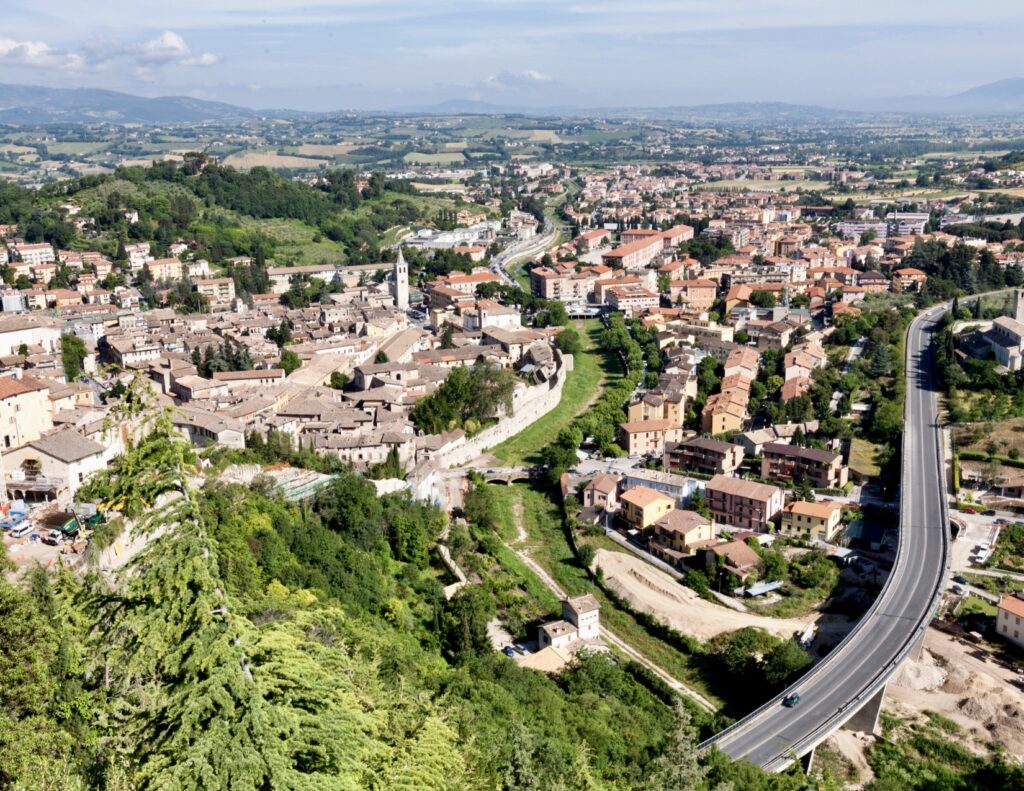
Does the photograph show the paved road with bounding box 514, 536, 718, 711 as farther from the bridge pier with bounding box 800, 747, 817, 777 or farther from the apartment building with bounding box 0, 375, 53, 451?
the apartment building with bounding box 0, 375, 53, 451

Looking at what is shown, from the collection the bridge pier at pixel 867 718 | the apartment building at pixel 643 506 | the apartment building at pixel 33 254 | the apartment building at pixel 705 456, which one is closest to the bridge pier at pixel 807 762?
the bridge pier at pixel 867 718

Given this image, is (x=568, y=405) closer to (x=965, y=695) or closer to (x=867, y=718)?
(x=965, y=695)

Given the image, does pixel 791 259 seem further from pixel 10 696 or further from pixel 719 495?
pixel 10 696

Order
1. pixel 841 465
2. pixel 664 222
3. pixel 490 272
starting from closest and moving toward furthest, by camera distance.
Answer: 1. pixel 841 465
2. pixel 490 272
3. pixel 664 222

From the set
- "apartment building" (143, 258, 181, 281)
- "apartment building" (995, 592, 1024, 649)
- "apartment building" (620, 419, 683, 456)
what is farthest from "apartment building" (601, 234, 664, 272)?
"apartment building" (995, 592, 1024, 649)

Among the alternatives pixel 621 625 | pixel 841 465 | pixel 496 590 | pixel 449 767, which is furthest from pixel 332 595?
pixel 841 465

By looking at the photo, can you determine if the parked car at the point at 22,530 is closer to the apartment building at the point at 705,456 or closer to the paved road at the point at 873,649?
the paved road at the point at 873,649
